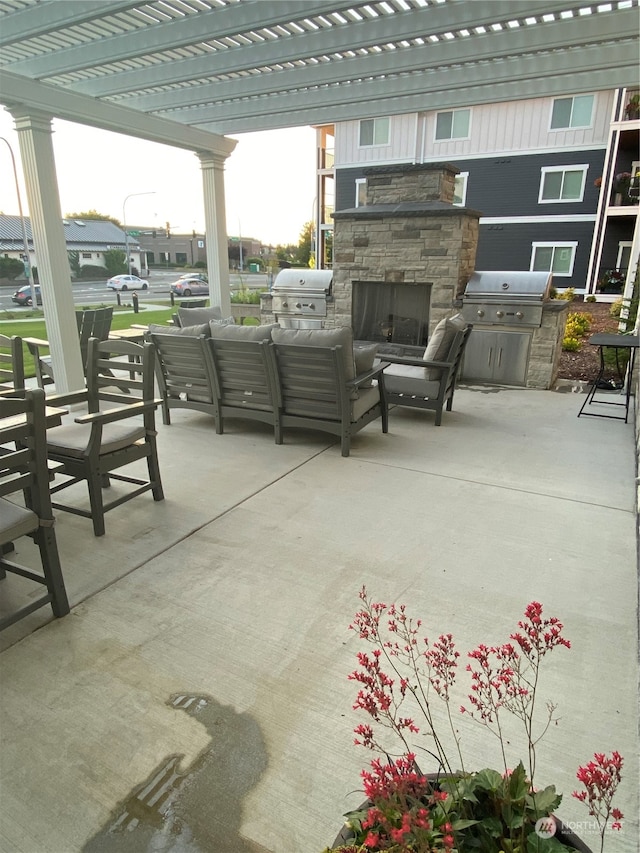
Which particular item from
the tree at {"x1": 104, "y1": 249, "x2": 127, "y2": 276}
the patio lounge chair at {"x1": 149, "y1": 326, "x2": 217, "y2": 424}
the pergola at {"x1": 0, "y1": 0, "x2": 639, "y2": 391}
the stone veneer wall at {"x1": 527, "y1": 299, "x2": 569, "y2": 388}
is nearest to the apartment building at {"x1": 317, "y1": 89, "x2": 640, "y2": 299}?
the tree at {"x1": 104, "y1": 249, "x2": 127, "y2": 276}

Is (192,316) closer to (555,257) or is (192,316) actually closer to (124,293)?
(124,293)

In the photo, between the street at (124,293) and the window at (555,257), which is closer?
the street at (124,293)

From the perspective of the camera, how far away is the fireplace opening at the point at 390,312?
692cm

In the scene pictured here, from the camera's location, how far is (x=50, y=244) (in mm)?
5180

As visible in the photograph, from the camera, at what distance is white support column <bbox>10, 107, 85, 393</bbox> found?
4.94 m

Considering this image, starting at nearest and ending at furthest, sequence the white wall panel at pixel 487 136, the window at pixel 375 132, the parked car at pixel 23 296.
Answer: the parked car at pixel 23 296
the white wall panel at pixel 487 136
the window at pixel 375 132

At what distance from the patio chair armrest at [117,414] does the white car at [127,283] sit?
41.1ft

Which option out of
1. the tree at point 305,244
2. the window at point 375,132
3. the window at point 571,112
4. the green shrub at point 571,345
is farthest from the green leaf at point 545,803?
the tree at point 305,244

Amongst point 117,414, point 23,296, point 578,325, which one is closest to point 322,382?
point 117,414

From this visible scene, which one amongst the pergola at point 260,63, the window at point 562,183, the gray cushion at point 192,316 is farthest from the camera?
the window at point 562,183

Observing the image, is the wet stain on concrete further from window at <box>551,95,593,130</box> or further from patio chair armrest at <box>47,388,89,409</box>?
window at <box>551,95,593,130</box>

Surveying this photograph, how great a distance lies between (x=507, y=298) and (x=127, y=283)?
13.6m

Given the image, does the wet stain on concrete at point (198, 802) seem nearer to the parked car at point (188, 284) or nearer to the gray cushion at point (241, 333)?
the gray cushion at point (241, 333)

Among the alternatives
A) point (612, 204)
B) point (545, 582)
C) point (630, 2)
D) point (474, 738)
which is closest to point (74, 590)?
point (474, 738)
